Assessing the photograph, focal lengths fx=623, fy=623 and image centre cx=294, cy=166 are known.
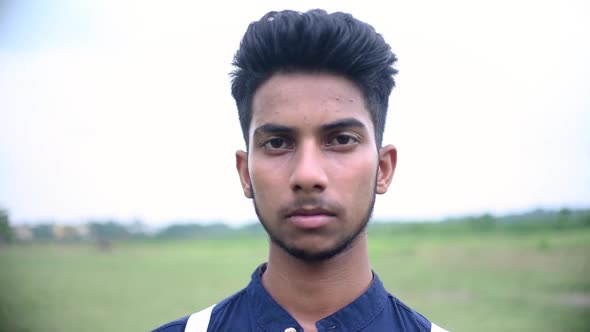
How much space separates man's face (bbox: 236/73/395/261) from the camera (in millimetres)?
2477

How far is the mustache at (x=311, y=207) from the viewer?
96.4 inches

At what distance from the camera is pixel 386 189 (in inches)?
113

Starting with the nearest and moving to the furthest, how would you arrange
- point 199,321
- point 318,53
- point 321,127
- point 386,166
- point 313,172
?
point 313,172 → point 321,127 → point 318,53 → point 199,321 → point 386,166

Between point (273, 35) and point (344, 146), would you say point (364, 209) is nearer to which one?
point (344, 146)

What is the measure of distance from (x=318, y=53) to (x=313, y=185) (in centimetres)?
61

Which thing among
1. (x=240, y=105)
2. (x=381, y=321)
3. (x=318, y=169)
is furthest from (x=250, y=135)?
(x=381, y=321)

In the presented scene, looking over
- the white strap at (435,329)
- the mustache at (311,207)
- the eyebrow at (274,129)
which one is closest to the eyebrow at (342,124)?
the eyebrow at (274,129)

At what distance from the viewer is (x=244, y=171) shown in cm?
291

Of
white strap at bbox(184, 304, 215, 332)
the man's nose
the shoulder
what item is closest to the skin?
the man's nose

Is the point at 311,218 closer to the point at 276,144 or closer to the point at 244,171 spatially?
the point at 276,144

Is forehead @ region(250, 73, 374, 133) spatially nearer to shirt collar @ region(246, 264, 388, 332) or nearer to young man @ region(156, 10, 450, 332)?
young man @ region(156, 10, 450, 332)

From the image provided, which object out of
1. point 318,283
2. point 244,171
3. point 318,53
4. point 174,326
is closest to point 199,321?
point 174,326

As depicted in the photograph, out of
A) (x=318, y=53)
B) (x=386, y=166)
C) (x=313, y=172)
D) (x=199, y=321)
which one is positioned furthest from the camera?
(x=386, y=166)

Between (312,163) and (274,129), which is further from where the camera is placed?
(274,129)
